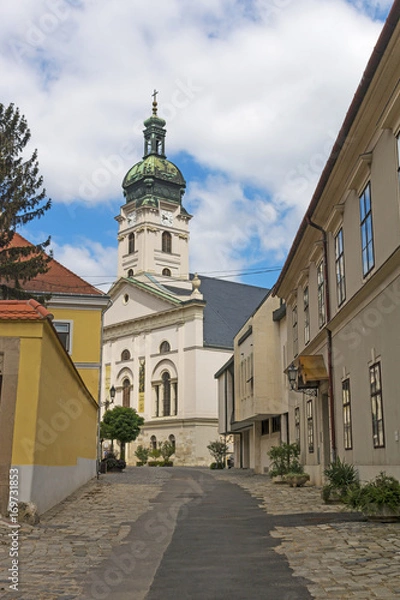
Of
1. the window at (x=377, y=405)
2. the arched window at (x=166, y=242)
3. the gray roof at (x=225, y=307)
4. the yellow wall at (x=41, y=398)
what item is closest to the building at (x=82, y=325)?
the yellow wall at (x=41, y=398)

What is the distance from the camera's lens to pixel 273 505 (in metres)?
14.9

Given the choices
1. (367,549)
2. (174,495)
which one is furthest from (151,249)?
(367,549)

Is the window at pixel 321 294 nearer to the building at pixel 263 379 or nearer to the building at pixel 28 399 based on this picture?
the building at pixel 263 379

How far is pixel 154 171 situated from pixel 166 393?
2579cm

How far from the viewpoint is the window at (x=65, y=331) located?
27.6 metres

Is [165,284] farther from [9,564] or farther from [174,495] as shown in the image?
[9,564]

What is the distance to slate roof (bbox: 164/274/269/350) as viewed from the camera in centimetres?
6619

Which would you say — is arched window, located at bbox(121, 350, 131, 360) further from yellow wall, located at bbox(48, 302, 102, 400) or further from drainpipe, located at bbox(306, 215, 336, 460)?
drainpipe, located at bbox(306, 215, 336, 460)

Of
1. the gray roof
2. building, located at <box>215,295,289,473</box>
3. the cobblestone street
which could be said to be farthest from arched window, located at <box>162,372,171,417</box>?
the cobblestone street

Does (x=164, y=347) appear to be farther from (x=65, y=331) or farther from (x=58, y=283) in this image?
(x=65, y=331)

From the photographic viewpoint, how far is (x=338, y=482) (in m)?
14.5

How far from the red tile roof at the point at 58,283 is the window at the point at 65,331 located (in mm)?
1295

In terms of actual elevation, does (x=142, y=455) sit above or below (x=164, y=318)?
below

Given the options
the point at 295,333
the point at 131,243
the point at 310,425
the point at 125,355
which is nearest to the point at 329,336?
the point at 310,425
